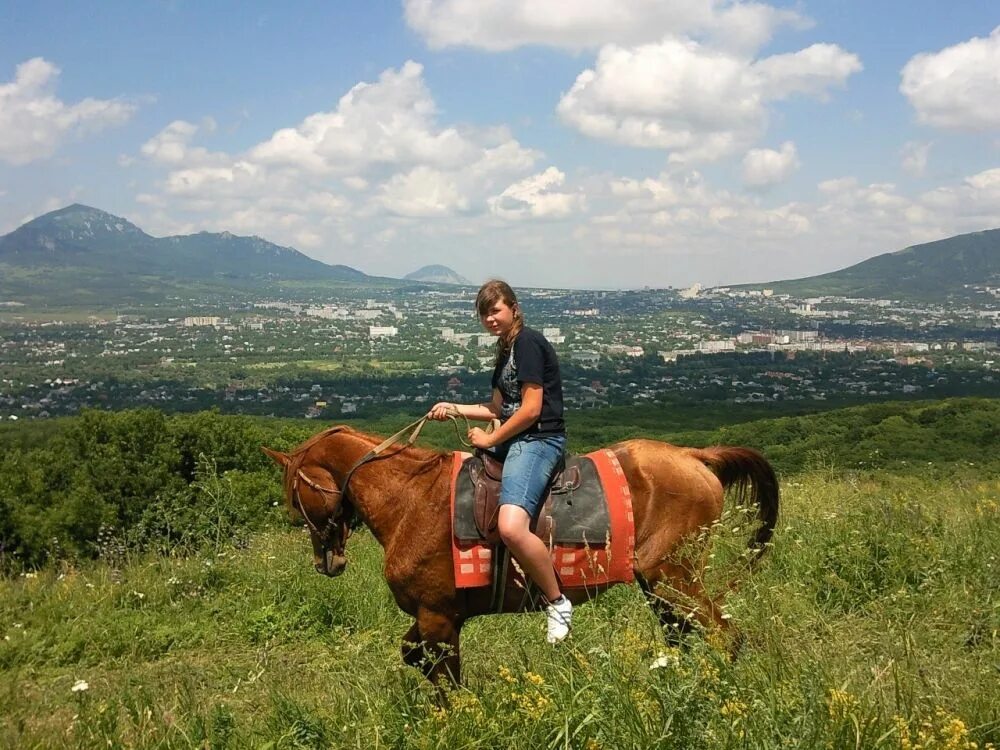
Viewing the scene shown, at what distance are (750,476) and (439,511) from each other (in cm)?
222

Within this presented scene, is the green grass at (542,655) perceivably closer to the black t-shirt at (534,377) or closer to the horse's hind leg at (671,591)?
the horse's hind leg at (671,591)

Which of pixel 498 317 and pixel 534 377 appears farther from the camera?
pixel 498 317

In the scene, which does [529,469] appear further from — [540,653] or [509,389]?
[540,653]

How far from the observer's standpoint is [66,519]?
47.6 feet

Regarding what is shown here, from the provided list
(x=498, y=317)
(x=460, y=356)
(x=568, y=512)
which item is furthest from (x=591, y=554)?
(x=460, y=356)

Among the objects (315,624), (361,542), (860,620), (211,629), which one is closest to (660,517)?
(860,620)

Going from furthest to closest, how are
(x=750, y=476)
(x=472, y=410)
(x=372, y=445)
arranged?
(x=750, y=476) < (x=372, y=445) < (x=472, y=410)

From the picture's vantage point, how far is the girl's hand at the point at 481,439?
13.5 feet

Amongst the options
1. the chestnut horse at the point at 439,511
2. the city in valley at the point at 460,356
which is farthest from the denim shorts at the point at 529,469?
the city in valley at the point at 460,356

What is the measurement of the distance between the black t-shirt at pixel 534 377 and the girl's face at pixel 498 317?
113 millimetres

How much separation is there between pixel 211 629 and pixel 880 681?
16.8ft

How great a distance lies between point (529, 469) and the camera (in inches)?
160

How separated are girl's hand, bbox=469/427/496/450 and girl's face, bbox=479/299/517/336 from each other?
2.00 feet

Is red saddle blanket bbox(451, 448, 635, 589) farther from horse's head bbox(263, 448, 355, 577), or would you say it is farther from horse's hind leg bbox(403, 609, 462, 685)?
horse's head bbox(263, 448, 355, 577)
